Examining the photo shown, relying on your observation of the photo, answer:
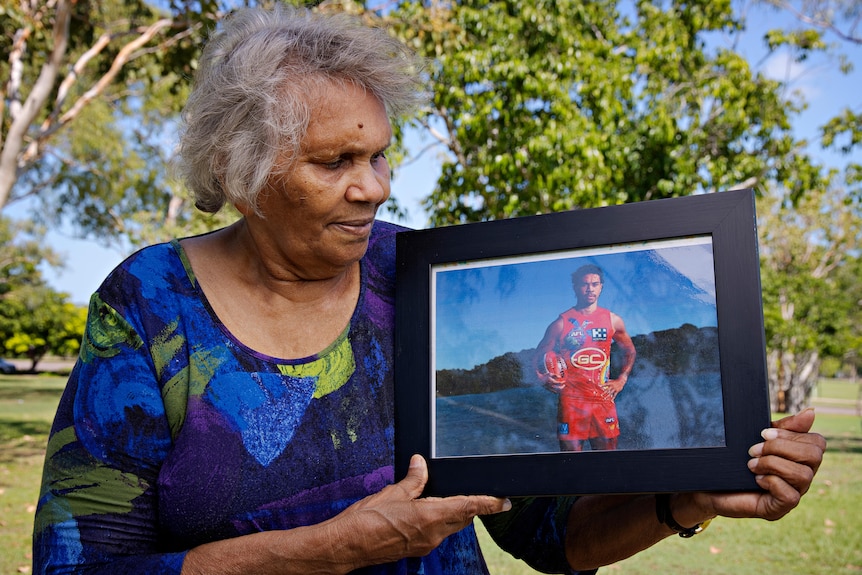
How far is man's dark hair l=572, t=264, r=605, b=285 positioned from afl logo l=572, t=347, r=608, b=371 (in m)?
0.14

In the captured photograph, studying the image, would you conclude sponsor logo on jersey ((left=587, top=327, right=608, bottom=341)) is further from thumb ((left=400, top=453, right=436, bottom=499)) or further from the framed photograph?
thumb ((left=400, top=453, right=436, bottom=499))

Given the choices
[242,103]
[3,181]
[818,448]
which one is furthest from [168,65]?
[818,448]

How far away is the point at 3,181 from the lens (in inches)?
400

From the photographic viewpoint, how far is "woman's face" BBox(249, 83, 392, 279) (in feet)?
5.33

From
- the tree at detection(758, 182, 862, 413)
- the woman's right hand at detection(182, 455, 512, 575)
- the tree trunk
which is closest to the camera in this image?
the woman's right hand at detection(182, 455, 512, 575)

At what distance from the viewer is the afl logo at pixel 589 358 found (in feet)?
4.94

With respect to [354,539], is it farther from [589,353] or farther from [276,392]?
[589,353]

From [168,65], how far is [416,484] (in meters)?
9.30

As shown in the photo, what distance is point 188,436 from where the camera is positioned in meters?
1.59

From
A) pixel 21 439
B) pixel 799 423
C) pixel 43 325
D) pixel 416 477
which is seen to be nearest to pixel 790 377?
pixel 21 439

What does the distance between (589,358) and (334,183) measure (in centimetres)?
62

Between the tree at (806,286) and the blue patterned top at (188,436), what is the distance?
21.4 meters

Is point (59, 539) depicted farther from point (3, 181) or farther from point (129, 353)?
point (3, 181)

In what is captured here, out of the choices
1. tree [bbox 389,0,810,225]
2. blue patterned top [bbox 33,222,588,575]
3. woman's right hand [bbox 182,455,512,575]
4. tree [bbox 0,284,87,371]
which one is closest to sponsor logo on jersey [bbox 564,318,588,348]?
woman's right hand [bbox 182,455,512,575]
